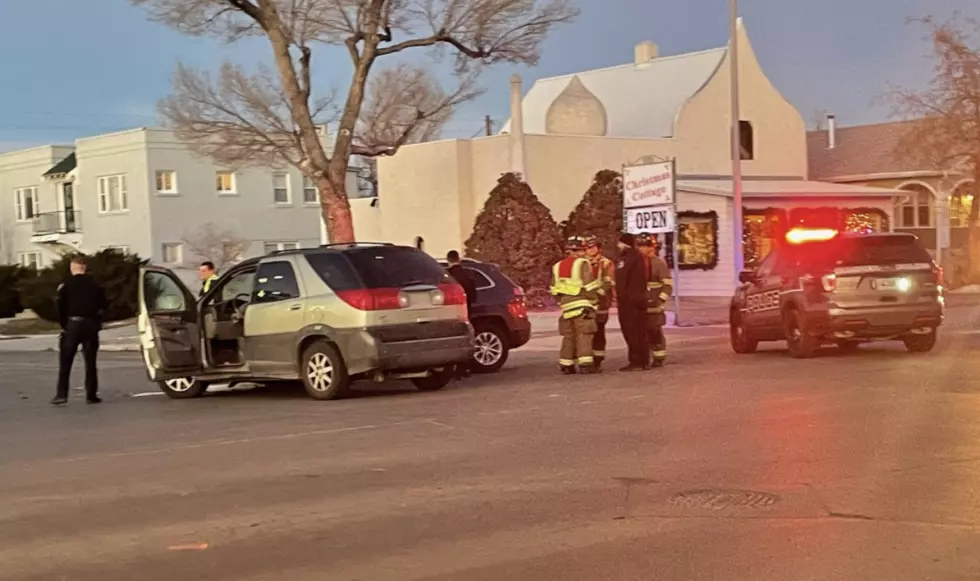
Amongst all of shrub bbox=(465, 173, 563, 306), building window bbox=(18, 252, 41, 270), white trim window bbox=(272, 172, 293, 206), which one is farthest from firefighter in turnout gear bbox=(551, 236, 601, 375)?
building window bbox=(18, 252, 41, 270)

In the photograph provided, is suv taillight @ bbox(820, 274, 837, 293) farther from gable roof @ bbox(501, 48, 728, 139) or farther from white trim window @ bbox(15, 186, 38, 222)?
white trim window @ bbox(15, 186, 38, 222)

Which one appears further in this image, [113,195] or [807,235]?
[113,195]

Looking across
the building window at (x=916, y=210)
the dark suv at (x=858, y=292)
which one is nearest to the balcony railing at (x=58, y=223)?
the building window at (x=916, y=210)

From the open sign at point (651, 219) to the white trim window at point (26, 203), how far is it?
37657mm

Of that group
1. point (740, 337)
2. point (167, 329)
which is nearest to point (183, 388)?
point (167, 329)

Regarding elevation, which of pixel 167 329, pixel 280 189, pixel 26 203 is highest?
pixel 26 203

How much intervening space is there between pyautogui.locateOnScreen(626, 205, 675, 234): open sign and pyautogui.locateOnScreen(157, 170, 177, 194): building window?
26754 millimetres

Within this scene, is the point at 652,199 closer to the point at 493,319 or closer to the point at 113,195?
the point at 493,319

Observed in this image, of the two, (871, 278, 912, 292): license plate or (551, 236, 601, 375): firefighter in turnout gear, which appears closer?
(551, 236, 601, 375): firefighter in turnout gear

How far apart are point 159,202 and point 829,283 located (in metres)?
35.3

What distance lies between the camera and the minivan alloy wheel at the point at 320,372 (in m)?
12.9

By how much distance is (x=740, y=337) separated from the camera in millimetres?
16828

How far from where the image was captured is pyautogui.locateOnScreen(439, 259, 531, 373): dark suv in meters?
15.6

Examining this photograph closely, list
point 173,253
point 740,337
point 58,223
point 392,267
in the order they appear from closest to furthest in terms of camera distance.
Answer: point 392,267, point 740,337, point 173,253, point 58,223
